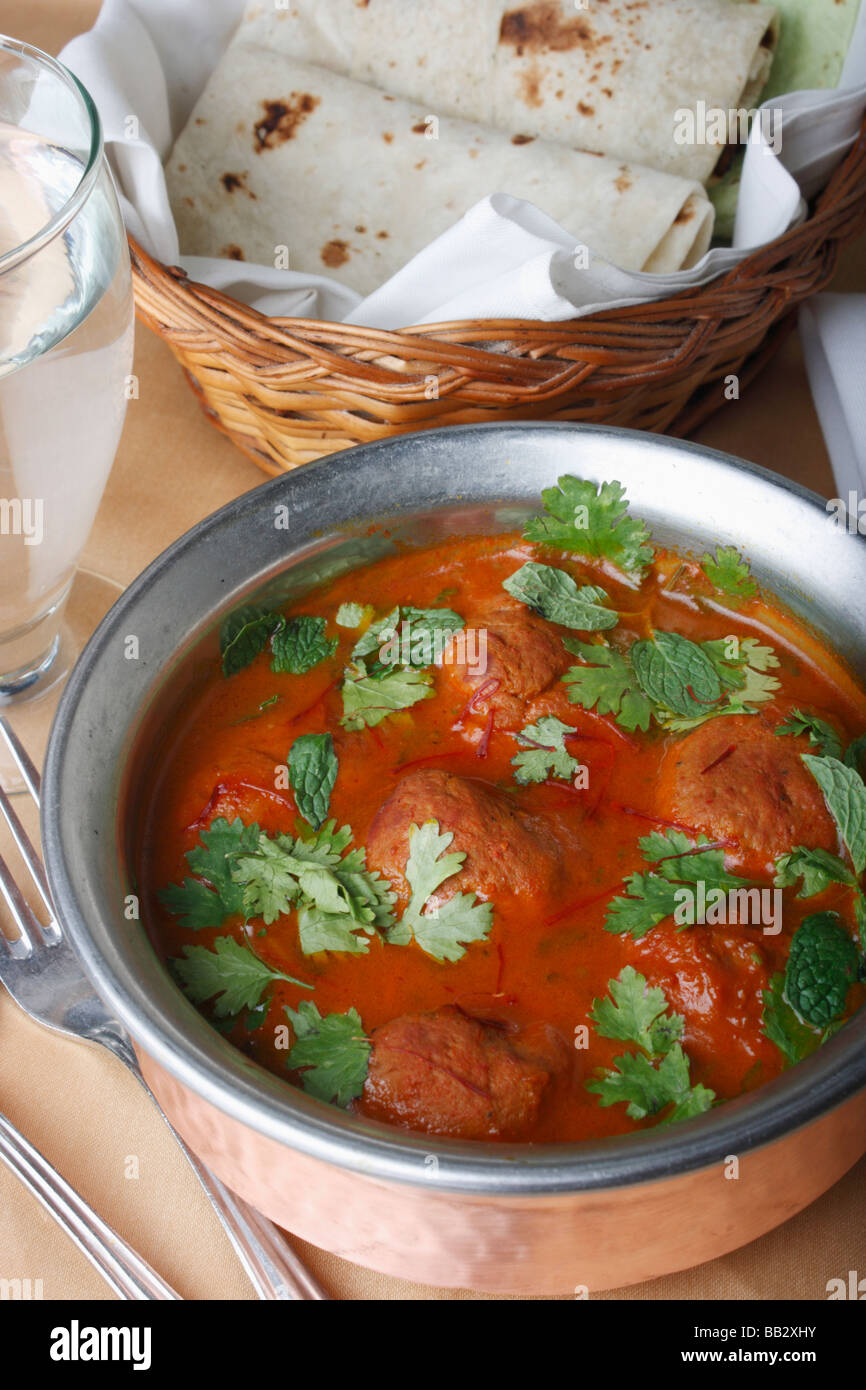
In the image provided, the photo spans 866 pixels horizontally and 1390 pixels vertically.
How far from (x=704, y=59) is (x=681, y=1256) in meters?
2.54

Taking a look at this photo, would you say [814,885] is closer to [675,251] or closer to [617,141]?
[675,251]

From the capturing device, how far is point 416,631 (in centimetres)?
207

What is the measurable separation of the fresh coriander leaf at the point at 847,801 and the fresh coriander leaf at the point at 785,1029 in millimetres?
222

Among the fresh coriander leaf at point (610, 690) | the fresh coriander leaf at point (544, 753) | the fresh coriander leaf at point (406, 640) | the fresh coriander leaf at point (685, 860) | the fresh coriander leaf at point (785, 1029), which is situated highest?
the fresh coriander leaf at point (406, 640)

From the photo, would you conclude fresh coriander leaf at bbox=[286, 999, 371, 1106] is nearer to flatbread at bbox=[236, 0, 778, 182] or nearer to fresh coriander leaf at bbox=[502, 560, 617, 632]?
fresh coriander leaf at bbox=[502, 560, 617, 632]

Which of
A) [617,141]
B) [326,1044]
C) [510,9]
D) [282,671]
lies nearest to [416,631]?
[282,671]

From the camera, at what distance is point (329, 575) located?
219 cm

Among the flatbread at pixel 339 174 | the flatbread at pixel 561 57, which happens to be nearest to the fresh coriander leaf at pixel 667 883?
the flatbread at pixel 339 174

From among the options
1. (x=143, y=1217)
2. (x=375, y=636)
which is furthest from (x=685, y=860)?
(x=143, y=1217)

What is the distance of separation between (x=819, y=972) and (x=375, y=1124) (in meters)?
0.63

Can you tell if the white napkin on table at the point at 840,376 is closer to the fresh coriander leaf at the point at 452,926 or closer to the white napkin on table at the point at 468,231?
the white napkin on table at the point at 468,231

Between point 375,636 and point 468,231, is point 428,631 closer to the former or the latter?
point 375,636

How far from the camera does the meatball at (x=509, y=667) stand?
194 cm

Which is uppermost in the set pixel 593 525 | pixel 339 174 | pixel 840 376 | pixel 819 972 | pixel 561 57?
pixel 561 57
